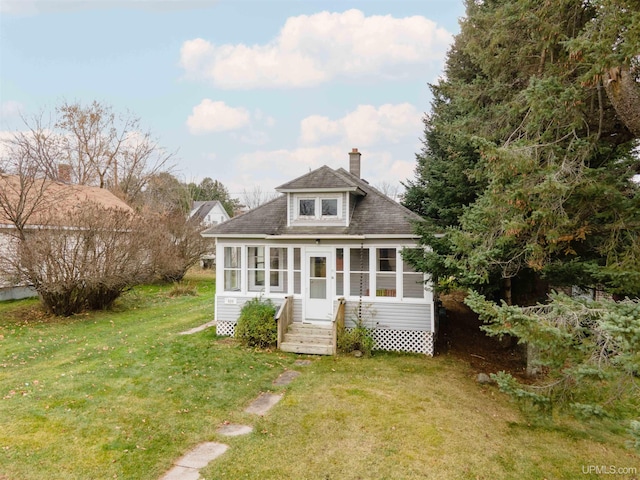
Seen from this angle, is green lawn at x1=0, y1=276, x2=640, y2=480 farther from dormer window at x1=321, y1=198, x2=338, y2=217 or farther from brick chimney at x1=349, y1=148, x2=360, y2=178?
brick chimney at x1=349, y1=148, x2=360, y2=178

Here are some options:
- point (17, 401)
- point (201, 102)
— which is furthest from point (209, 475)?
point (201, 102)

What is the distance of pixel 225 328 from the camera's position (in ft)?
39.2

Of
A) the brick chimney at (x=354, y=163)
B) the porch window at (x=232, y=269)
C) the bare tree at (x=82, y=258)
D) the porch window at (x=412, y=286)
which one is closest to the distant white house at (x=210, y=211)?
the bare tree at (x=82, y=258)

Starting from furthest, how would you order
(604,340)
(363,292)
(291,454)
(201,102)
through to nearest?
(201,102)
(363,292)
(291,454)
(604,340)

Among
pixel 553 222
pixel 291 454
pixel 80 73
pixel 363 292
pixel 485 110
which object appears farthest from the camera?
pixel 80 73

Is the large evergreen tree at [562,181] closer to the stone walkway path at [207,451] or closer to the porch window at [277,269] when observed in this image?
the stone walkway path at [207,451]

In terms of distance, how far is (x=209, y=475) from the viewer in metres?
4.91

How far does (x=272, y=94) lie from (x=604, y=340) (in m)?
18.1

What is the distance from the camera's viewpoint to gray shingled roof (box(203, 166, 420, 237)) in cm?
1099

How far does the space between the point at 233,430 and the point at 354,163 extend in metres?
12.0

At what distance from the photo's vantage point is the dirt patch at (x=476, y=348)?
34.3 ft

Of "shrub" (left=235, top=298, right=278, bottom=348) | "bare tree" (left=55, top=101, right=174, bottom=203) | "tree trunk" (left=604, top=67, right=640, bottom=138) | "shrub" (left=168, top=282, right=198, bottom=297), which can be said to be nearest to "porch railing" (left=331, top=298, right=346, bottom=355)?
"shrub" (left=235, top=298, right=278, bottom=348)

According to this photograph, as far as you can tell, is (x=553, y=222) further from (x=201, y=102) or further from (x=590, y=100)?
(x=201, y=102)

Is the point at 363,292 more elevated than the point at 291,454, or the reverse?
the point at 363,292
